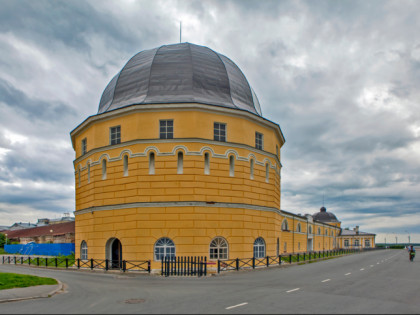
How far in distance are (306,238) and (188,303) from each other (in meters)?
52.5

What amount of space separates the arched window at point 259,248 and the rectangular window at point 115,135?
12046 mm

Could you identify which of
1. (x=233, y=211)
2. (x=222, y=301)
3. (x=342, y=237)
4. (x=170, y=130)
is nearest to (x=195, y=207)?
(x=233, y=211)

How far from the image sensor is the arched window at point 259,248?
2944cm

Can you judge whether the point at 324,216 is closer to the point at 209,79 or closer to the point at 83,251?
the point at 209,79

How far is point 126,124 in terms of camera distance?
2866 centimetres

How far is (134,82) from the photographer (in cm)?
3100

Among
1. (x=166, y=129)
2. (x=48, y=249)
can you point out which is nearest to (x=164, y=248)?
(x=166, y=129)

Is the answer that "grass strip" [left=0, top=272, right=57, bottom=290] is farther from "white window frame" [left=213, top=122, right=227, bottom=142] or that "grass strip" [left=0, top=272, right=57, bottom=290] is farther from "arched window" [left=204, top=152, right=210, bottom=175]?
"white window frame" [left=213, top=122, right=227, bottom=142]

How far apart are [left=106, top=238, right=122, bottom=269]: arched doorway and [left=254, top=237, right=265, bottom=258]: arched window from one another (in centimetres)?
938

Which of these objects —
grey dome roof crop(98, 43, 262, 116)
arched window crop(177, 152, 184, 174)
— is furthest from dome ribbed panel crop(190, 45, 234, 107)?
arched window crop(177, 152, 184, 174)

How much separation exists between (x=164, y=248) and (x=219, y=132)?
8.62 metres

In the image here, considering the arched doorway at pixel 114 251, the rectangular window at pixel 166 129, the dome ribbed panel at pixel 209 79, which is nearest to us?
the rectangular window at pixel 166 129

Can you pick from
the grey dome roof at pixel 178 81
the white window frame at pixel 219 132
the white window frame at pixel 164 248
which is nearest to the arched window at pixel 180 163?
the white window frame at pixel 219 132

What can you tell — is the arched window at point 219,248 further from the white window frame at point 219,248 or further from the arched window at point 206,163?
the arched window at point 206,163
